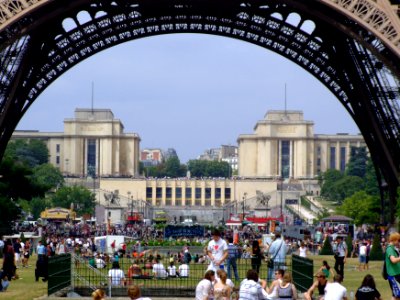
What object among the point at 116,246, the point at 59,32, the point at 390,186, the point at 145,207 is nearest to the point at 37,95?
the point at 59,32

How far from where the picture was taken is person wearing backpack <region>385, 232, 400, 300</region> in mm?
26297

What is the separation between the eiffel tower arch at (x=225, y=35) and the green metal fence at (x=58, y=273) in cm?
2385

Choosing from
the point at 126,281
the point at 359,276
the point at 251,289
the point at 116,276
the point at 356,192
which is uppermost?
the point at 356,192

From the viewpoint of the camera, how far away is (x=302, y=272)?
3491cm

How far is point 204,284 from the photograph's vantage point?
26.8 meters

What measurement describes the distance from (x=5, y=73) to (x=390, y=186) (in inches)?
846

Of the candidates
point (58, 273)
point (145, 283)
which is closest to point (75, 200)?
point (145, 283)

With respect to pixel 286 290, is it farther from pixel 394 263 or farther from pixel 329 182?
pixel 329 182

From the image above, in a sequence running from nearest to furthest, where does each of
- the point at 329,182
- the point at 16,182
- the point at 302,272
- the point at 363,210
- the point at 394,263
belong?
the point at 394,263, the point at 302,272, the point at 16,182, the point at 363,210, the point at 329,182

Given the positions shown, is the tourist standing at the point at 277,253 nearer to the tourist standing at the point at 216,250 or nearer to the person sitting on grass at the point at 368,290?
the tourist standing at the point at 216,250

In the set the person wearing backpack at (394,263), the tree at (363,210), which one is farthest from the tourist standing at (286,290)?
the tree at (363,210)

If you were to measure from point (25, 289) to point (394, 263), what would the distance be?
14040mm

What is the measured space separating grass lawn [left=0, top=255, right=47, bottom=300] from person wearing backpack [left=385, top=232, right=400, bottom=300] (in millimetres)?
10370

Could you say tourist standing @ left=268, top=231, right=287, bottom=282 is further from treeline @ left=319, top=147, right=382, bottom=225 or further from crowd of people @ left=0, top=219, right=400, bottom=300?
treeline @ left=319, top=147, right=382, bottom=225
